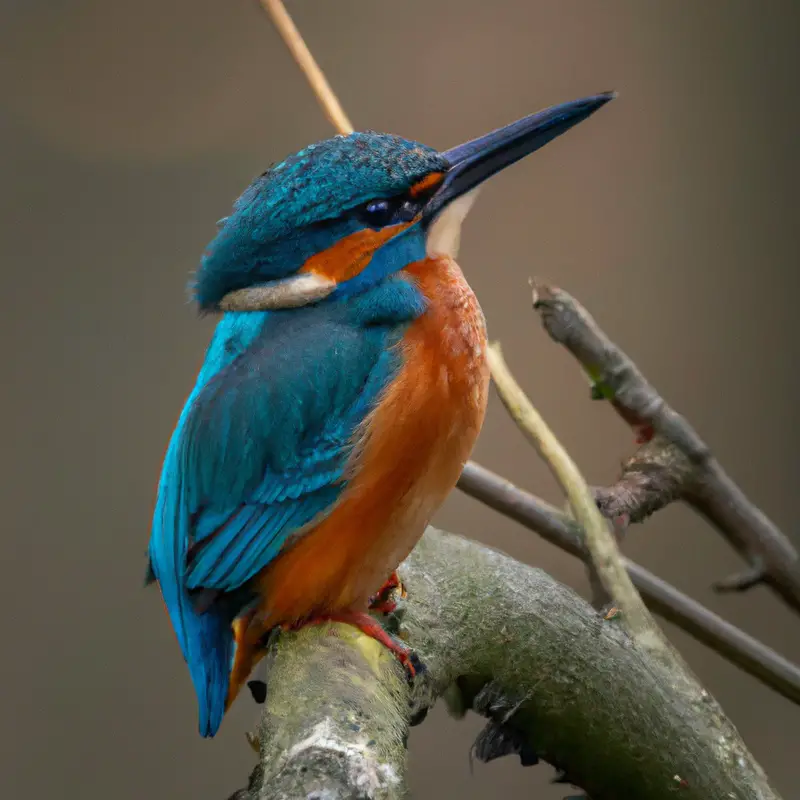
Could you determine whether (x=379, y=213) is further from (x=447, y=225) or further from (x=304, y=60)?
(x=304, y=60)

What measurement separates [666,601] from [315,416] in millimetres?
572

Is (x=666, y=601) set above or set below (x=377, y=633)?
below

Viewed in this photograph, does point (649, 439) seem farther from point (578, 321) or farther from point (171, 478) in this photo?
point (171, 478)

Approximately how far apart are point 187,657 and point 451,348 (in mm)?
440

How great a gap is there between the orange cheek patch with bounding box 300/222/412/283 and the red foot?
364 millimetres

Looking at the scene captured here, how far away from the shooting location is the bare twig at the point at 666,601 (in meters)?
1.25

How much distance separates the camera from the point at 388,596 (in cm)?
113

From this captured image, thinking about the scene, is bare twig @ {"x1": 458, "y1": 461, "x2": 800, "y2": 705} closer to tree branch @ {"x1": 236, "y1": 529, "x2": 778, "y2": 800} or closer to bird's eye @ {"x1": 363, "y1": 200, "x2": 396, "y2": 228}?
tree branch @ {"x1": 236, "y1": 529, "x2": 778, "y2": 800}

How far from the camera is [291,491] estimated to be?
1027 mm

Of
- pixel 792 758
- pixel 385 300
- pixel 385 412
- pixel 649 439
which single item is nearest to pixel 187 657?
pixel 385 412

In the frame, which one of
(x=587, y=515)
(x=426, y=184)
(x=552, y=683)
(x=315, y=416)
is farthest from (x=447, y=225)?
(x=552, y=683)

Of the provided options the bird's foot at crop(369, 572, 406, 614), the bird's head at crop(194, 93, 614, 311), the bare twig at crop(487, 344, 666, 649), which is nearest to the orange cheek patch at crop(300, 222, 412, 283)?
the bird's head at crop(194, 93, 614, 311)

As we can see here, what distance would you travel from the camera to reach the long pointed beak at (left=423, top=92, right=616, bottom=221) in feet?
3.58

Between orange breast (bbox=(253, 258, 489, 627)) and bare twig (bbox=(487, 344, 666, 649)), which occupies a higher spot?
orange breast (bbox=(253, 258, 489, 627))
